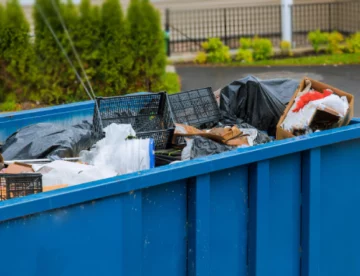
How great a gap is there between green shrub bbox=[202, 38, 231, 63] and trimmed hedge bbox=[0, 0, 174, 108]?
3690 millimetres

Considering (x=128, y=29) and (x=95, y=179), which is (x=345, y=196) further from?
(x=128, y=29)

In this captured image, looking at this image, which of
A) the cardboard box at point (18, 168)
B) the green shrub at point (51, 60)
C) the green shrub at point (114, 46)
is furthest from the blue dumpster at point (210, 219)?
the green shrub at point (51, 60)

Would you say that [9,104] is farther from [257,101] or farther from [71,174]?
[71,174]

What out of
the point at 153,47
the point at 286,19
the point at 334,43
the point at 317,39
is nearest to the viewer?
the point at 153,47

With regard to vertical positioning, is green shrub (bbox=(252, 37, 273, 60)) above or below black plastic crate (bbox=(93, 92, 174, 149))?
above

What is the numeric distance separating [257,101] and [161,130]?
0.82m

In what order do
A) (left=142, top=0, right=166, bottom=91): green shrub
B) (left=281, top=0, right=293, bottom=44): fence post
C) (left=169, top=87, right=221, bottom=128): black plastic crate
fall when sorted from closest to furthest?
(left=169, top=87, right=221, bottom=128): black plastic crate → (left=142, top=0, right=166, bottom=91): green shrub → (left=281, top=0, right=293, bottom=44): fence post

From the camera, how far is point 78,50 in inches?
425

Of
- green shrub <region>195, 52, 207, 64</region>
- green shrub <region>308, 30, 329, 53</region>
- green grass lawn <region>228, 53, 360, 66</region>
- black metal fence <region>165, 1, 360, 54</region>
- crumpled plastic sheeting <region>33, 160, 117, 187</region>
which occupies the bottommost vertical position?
crumpled plastic sheeting <region>33, 160, 117, 187</region>

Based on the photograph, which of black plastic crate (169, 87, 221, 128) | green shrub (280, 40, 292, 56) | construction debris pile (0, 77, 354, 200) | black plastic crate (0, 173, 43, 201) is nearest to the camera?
black plastic crate (0, 173, 43, 201)

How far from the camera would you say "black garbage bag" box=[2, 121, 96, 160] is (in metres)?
3.97

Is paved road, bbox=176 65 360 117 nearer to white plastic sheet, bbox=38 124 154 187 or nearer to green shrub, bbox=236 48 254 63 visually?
green shrub, bbox=236 48 254 63

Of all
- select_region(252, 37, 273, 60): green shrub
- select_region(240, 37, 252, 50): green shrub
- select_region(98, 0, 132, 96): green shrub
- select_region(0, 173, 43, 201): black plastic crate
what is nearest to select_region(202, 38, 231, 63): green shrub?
select_region(240, 37, 252, 50): green shrub

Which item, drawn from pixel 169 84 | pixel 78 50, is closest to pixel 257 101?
pixel 78 50
